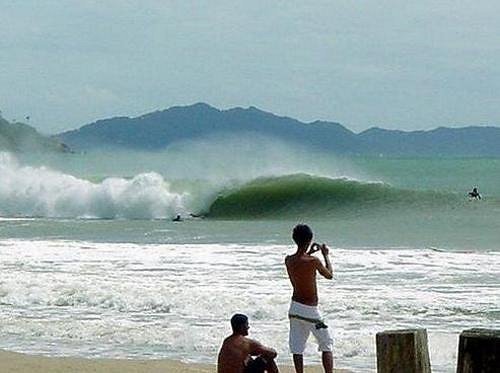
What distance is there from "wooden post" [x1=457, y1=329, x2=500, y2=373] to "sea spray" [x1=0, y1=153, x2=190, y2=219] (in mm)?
37266

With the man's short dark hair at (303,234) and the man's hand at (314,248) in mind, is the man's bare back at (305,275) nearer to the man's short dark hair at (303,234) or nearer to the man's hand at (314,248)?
the man's hand at (314,248)

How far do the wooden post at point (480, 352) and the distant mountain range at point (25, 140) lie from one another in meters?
120

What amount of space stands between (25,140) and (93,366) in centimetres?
12874

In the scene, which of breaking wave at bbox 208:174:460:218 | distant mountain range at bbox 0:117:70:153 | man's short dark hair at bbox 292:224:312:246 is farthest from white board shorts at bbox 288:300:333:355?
distant mountain range at bbox 0:117:70:153

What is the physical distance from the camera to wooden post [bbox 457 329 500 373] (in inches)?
141

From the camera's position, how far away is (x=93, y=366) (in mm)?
10312

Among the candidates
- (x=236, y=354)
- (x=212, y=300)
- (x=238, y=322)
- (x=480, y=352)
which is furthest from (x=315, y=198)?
(x=480, y=352)

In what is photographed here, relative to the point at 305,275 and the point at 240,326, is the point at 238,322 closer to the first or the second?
the point at 240,326

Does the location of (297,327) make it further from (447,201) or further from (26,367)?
(447,201)

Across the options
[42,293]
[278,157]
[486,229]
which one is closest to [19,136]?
[278,157]

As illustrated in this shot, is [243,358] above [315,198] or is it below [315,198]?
below

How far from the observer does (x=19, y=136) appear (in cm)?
13538

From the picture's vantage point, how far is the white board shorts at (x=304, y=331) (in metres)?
7.82

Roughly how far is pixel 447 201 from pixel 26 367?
3075cm
